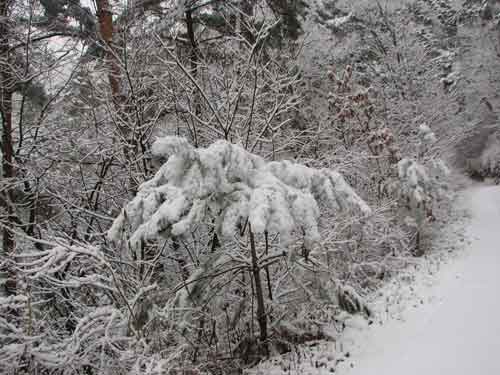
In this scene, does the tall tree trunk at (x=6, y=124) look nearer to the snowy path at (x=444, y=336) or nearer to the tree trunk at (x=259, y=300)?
the tree trunk at (x=259, y=300)

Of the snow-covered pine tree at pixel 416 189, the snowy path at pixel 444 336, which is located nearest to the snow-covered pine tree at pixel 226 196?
the snowy path at pixel 444 336

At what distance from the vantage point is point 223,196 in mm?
2904

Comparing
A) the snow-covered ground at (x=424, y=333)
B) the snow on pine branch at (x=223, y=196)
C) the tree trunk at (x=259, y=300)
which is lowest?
the snow-covered ground at (x=424, y=333)

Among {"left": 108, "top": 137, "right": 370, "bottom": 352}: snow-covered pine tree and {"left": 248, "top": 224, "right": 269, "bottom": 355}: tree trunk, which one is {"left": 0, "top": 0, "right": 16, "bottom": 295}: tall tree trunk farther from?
{"left": 248, "top": 224, "right": 269, "bottom": 355}: tree trunk

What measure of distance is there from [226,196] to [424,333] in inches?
125

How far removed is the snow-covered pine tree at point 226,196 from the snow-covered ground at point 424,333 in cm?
178

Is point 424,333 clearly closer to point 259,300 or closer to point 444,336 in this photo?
point 444,336

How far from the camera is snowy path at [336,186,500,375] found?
354 centimetres

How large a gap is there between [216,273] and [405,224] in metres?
8.18

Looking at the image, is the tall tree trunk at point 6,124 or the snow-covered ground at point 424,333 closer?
the snow-covered ground at point 424,333

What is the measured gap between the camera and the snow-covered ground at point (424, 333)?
11.9ft

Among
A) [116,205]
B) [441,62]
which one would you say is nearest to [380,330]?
[116,205]

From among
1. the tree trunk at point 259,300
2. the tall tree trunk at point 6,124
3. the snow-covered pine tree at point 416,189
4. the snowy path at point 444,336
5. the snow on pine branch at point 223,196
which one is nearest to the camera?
the snow on pine branch at point 223,196

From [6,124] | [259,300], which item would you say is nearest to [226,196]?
[259,300]
